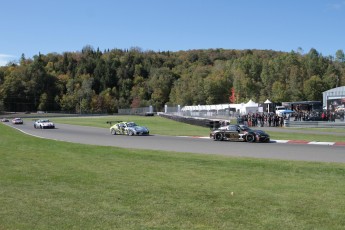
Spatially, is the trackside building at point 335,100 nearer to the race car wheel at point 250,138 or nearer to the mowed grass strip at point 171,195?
the race car wheel at point 250,138

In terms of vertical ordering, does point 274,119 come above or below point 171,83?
below

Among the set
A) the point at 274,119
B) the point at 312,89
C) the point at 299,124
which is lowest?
the point at 299,124

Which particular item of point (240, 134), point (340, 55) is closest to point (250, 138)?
point (240, 134)

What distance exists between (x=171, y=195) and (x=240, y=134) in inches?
762

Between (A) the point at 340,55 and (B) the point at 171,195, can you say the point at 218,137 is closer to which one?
(B) the point at 171,195

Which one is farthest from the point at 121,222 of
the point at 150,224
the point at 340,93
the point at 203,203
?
the point at 340,93

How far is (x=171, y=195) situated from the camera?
875cm

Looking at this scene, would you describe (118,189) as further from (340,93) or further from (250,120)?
(340,93)

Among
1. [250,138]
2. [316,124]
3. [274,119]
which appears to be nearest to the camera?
[250,138]

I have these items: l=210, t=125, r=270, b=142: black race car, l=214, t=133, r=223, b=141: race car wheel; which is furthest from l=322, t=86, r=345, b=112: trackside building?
l=214, t=133, r=223, b=141: race car wheel

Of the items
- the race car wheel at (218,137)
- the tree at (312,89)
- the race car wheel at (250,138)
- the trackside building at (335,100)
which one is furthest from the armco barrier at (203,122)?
the tree at (312,89)

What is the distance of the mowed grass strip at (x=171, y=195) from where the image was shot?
6668 mm

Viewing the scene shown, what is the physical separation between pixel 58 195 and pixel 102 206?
1.54m

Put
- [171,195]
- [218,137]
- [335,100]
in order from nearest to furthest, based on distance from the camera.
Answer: [171,195], [218,137], [335,100]
